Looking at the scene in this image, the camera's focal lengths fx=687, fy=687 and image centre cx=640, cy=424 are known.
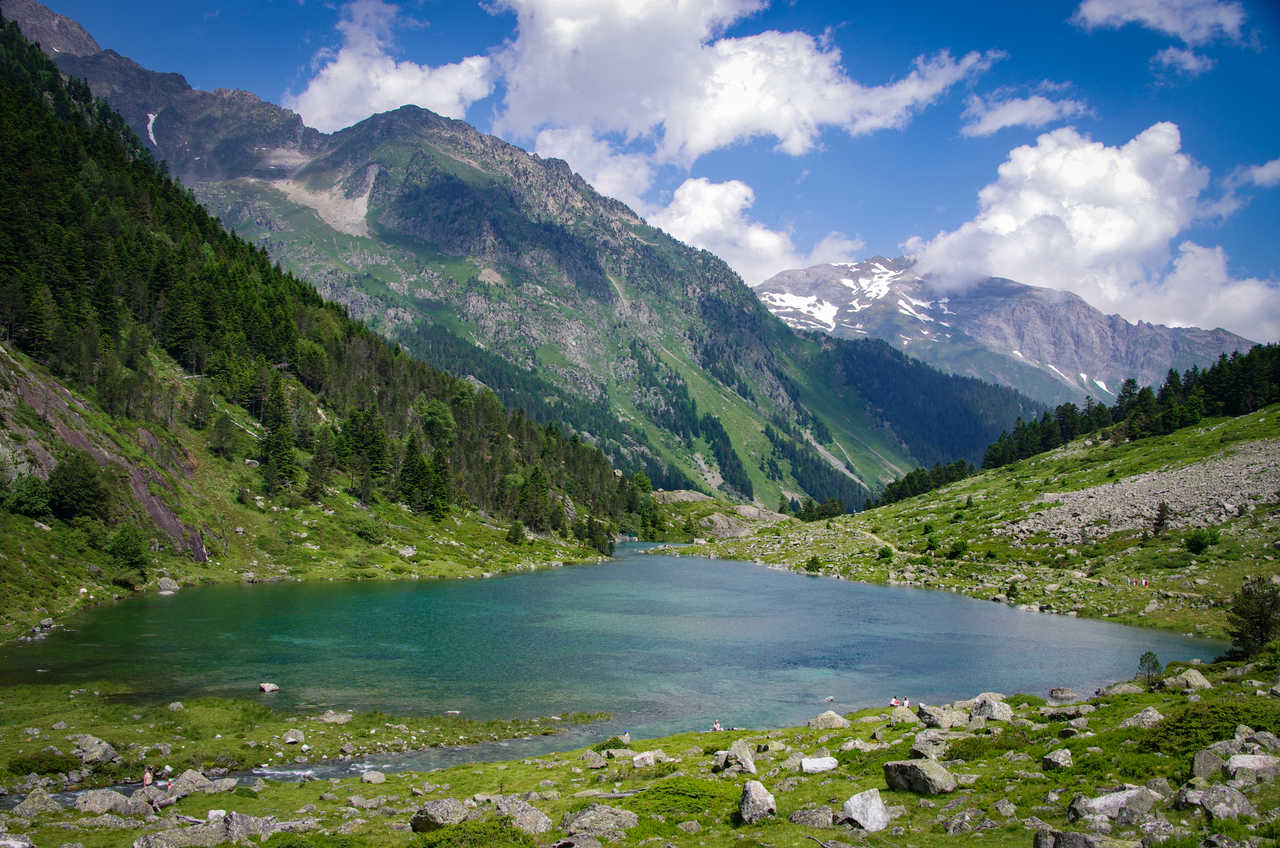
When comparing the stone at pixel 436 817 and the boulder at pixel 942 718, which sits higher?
the boulder at pixel 942 718

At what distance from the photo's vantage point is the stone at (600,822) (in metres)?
22.1

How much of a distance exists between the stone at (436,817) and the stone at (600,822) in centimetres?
430

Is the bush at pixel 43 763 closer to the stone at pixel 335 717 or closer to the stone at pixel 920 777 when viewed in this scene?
the stone at pixel 335 717

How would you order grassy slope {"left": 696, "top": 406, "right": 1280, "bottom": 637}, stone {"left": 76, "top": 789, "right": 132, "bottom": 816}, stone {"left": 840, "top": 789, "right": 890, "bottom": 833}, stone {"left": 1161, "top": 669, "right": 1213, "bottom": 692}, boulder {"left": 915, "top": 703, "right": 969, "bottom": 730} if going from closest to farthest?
stone {"left": 840, "top": 789, "right": 890, "bottom": 833}, stone {"left": 76, "top": 789, "right": 132, "bottom": 816}, stone {"left": 1161, "top": 669, "right": 1213, "bottom": 692}, boulder {"left": 915, "top": 703, "right": 969, "bottom": 730}, grassy slope {"left": 696, "top": 406, "right": 1280, "bottom": 637}

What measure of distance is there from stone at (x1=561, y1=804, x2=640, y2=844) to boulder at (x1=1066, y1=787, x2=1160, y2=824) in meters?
12.9

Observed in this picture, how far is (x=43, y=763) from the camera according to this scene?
31688mm

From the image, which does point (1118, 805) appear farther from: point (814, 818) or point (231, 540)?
point (231, 540)

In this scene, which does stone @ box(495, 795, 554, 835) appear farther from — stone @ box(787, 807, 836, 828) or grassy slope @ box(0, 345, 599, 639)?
grassy slope @ box(0, 345, 599, 639)

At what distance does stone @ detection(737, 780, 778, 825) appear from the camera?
22.3 metres

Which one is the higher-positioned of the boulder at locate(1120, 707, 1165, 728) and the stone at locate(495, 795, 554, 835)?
the boulder at locate(1120, 707, 1165, 728)

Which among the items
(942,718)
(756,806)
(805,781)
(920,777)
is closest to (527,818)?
(756,806)

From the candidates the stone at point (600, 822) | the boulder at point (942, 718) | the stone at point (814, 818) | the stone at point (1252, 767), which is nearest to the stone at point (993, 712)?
the boulder at point (942, 718)

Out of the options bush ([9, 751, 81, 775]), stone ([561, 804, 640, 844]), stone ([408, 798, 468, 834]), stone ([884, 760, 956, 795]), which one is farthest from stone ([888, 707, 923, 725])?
bush ([9, 751, 81, 775])

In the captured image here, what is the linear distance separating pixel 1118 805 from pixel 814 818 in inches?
319
